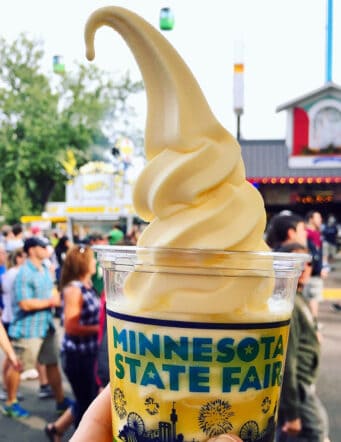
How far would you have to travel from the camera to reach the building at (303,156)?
2012 centimetres

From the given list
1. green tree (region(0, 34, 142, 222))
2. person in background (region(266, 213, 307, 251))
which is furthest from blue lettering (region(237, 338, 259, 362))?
green tree (region(0, 34, 142, 222))

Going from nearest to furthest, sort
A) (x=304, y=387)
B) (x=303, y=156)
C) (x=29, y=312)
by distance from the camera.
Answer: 1. (x=304, y=387)
2. (x=29, y=312)
3. (x=303, y=156)

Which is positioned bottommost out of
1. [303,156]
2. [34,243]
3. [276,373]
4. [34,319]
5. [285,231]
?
[34,319]

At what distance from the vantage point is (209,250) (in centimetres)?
120

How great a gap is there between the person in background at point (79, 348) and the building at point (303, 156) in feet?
53.7

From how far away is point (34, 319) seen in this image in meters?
5.06

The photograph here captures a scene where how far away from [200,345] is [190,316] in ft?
0.22

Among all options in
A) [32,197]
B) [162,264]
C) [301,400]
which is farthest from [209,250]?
[32,197]

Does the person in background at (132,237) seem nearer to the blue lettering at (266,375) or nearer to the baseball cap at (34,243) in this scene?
the baseball cap at (34,243)

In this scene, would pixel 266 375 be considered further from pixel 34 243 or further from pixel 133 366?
pixel 34 243

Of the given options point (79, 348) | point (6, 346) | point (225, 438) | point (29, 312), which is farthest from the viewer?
point (29, 312)

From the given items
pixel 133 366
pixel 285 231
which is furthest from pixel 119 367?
pixel 285 231

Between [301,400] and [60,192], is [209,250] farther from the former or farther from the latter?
[60,192]

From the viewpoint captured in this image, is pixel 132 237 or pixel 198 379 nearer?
pixel 198 379
